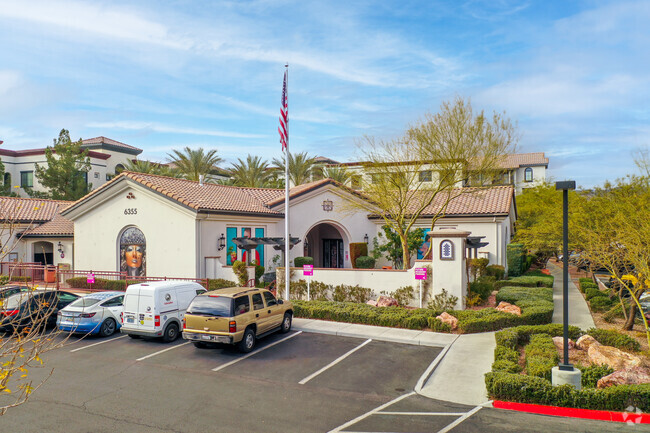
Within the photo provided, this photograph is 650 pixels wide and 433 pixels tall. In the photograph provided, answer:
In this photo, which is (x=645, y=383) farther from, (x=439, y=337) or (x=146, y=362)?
(x=146, y=362)

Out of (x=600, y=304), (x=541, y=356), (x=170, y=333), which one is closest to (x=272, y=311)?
(x=170, y=333)

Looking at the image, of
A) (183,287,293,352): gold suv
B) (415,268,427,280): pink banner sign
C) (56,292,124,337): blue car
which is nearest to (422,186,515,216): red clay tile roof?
(415,268,427,280): pink banner sign

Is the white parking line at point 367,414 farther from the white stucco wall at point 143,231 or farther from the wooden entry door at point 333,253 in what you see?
the wooden entry door at point 333,253

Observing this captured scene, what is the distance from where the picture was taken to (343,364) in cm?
1288

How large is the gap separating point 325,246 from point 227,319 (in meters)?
22.0

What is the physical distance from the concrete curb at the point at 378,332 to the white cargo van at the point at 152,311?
176 inches

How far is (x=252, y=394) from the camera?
10.5 m

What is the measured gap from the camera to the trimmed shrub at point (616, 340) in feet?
42.7

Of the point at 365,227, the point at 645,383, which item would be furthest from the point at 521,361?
the point at 365,227

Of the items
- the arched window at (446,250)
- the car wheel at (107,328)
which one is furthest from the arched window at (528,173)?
the car wheel at (107,328)

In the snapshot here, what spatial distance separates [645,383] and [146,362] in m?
12.5

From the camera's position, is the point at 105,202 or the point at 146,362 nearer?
the point at 146,362

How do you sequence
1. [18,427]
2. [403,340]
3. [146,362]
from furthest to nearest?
[403,340]
[146,362]
[18,427]

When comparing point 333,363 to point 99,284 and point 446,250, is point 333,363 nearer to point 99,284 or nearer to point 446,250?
point 446,250
